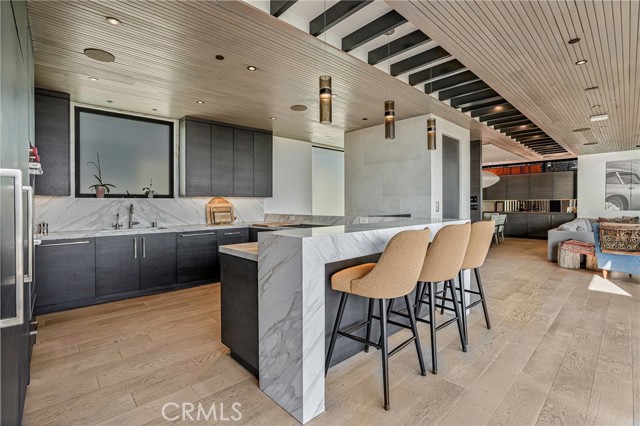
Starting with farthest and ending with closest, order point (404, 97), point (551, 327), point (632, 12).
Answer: point (404, 97)
point (551, 327)
point (632, 12)

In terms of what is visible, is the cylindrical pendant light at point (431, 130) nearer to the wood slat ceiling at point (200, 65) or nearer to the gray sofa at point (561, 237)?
the wood slat ceiling at point (200, 65)

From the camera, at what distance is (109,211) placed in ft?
15.5

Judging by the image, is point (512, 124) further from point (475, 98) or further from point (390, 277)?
Answer: point (390, 277)

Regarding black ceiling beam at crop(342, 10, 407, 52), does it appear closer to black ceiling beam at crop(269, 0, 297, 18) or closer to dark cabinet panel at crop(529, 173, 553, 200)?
black ceiling beam at crop(269, 0, 297, 18)

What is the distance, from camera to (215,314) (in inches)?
145

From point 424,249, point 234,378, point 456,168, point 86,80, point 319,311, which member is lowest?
point 234,378

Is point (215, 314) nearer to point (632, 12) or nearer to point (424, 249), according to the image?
point (424, 249)

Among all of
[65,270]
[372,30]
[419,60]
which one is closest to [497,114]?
[419,60]

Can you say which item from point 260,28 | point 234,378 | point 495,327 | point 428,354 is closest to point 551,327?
point 495,327

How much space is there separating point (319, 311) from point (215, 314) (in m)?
2.17

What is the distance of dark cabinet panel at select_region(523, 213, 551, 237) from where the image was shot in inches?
417

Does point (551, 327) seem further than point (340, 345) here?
Yes

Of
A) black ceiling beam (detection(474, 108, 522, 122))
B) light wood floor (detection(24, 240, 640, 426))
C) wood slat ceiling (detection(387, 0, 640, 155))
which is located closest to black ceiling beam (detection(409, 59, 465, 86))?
wood slat ceiling (detection(387, 0, 640, 155))

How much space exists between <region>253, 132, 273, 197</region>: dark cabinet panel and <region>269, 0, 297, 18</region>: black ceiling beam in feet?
11.8
